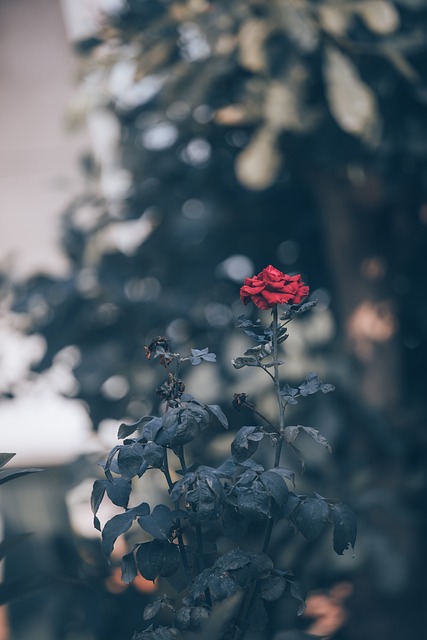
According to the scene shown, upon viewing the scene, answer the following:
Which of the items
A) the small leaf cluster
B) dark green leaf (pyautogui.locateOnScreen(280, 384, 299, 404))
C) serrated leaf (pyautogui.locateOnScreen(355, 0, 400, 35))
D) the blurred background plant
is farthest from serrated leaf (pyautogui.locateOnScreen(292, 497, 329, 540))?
serrated leaf (pyautogui.locateOnScreen(355, 0, 400, 35))

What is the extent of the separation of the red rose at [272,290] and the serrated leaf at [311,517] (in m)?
0.20

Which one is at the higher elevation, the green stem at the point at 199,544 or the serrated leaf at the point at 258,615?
the green stem at the point at 199,544

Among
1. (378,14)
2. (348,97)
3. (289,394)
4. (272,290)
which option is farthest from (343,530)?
(378,14)

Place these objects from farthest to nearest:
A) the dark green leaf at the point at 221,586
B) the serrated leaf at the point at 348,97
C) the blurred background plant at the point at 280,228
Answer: the blurred background plant at the point at 280,228
the serrated leaf at the point at 348,97
the dark green leaf at the point at 221,586

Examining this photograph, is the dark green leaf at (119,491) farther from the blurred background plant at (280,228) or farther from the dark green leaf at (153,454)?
the blurred background plant at (280,228)

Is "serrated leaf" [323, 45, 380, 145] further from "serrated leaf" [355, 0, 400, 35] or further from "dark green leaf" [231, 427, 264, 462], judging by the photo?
"dark green leaf" [231, 427, 264, 462]

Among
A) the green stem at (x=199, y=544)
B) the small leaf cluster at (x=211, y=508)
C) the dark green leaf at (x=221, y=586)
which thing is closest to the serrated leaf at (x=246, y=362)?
the small leaf cluster at (x=211, y=508)

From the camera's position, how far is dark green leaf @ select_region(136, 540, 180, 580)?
75 centimetres

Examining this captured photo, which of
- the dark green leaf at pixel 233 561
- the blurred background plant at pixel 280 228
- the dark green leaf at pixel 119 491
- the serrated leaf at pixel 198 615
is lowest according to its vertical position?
the blurred background plant at pixel 280 228

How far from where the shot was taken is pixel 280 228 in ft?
7.54

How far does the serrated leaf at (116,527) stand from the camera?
29.1 inches

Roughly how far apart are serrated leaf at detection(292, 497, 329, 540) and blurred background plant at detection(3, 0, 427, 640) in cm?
96

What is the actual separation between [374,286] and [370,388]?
0.29 m

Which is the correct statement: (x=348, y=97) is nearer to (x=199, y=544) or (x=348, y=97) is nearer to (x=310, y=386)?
(x=310, y=386)
